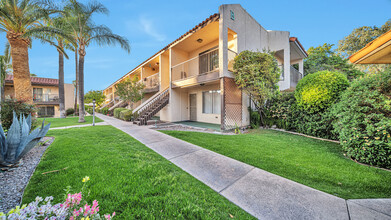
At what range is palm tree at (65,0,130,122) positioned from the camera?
10.4 m

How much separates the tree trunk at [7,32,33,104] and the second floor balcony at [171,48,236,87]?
8.24 metres

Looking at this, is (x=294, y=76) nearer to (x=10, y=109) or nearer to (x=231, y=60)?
(x=231, y=60)

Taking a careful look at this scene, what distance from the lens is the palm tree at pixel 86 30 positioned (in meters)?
10.4

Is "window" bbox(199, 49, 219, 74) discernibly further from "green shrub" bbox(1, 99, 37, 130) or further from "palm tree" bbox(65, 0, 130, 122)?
"green shrub" bbox(1, 99, 37, 130)

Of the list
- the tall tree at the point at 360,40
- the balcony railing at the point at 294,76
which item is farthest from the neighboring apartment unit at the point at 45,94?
the tall tree at the point at 360,40

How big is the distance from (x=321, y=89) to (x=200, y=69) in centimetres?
790

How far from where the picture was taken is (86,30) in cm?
1126

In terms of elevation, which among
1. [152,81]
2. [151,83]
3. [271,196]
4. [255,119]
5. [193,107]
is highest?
[152,81]

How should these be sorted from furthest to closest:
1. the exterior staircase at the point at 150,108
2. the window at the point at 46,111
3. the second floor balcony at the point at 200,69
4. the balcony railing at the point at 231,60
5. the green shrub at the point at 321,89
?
the window at the point at 46,111 → the exterior staircase at the point at 150,108 → the second floor balcony at the point at 200,69 → the balcony railing at the point at 231,60 → the green shrub at the point at 321,89

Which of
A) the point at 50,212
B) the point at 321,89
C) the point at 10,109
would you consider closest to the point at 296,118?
the point at 321,89

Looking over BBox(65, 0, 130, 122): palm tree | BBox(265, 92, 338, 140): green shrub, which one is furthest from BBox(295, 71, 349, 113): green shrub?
BBox(65, 0, 130, 122): palm tree

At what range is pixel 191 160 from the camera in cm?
381

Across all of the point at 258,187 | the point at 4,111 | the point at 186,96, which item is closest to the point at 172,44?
the point at 186,96

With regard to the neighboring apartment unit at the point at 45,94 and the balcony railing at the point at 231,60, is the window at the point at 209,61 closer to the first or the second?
the balcony railing at the point at 231,60
